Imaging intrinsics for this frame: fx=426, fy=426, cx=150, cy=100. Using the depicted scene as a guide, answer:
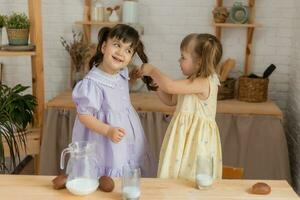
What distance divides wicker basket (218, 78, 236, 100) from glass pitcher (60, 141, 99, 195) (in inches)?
73.3

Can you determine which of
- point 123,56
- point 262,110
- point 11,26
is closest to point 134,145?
point 123,56

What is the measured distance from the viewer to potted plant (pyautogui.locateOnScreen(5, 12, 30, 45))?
2.98m

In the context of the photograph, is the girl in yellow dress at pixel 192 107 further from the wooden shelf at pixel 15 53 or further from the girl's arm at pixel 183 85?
the wooden shelf at pixel 15 53

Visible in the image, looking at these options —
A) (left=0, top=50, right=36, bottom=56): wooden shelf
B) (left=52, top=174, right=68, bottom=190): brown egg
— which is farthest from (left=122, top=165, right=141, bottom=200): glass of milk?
(left=0, top=50, right=36, bottom=56): wooden shelf

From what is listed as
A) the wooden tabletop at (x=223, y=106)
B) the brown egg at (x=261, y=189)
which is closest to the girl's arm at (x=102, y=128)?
the brown egg at (x=261, y=189)

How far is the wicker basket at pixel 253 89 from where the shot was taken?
3.12 meters

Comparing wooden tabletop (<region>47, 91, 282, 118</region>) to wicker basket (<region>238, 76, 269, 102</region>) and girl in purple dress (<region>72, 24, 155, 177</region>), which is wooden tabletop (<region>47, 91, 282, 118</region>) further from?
girl in purple dress (<region>72, 24, 155, 177</region>)

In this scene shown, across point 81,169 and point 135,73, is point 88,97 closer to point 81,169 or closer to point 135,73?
point 135,73

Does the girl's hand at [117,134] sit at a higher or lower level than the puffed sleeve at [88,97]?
lower

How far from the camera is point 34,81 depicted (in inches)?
121

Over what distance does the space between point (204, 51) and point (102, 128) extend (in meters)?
0.55

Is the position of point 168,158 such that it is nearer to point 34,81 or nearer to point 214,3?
point 34,81

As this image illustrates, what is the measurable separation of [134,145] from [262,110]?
1.32m

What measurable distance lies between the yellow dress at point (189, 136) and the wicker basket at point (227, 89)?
1.27 metres
